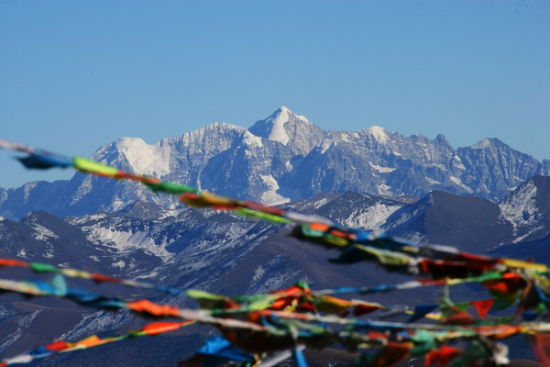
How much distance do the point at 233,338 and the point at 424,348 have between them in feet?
2.46

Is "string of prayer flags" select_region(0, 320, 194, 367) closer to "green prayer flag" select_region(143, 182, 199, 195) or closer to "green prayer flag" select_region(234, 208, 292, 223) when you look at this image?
"green prayer flag" select_region(234, 208, 292, 223)

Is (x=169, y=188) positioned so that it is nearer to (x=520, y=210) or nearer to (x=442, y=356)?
(x=442, y=356)

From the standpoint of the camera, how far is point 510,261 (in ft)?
12.0

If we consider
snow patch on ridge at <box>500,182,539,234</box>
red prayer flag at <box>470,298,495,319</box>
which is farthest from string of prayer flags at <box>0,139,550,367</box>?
snow patch on ridge at <box>500,182,539,234</box>

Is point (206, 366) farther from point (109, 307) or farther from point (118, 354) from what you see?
point (118, 354)

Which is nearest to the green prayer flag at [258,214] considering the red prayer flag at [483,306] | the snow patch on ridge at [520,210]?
the red prayer flag at [483,306]

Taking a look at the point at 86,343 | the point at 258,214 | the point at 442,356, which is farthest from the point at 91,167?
the point at 442,356

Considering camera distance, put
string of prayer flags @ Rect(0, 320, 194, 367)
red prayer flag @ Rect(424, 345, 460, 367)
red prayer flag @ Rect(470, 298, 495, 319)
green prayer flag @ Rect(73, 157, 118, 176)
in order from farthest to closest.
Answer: red prayer flag @ Rect(470, 298, 495, 319)
string of prayer flags @ Rect(0, 320, 194, 367)
red prayer flag @ Rect(424, 345, 460, 367)
green prayer flag @ Rect(73, 157, 118, 176)

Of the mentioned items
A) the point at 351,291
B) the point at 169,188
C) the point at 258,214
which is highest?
the point at 169,188

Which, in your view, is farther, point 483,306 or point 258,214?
point 483,306

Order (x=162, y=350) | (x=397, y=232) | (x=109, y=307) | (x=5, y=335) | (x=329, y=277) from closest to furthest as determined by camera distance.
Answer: (x=109, y=307) → (x=162, y=350) → (x=5, y=335) → (x=329, y=277) → (x=397, y=232)

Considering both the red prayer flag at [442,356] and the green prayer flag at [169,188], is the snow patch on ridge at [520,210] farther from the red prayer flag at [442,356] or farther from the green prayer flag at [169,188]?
the green prayer flag at [169,188]

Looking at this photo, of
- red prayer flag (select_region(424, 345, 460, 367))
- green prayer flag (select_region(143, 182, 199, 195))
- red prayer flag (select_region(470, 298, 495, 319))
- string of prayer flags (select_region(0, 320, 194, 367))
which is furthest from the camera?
red prayer flag (select_region(470, 298, 495, 319))

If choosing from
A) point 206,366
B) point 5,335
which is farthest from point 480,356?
point 5,335
